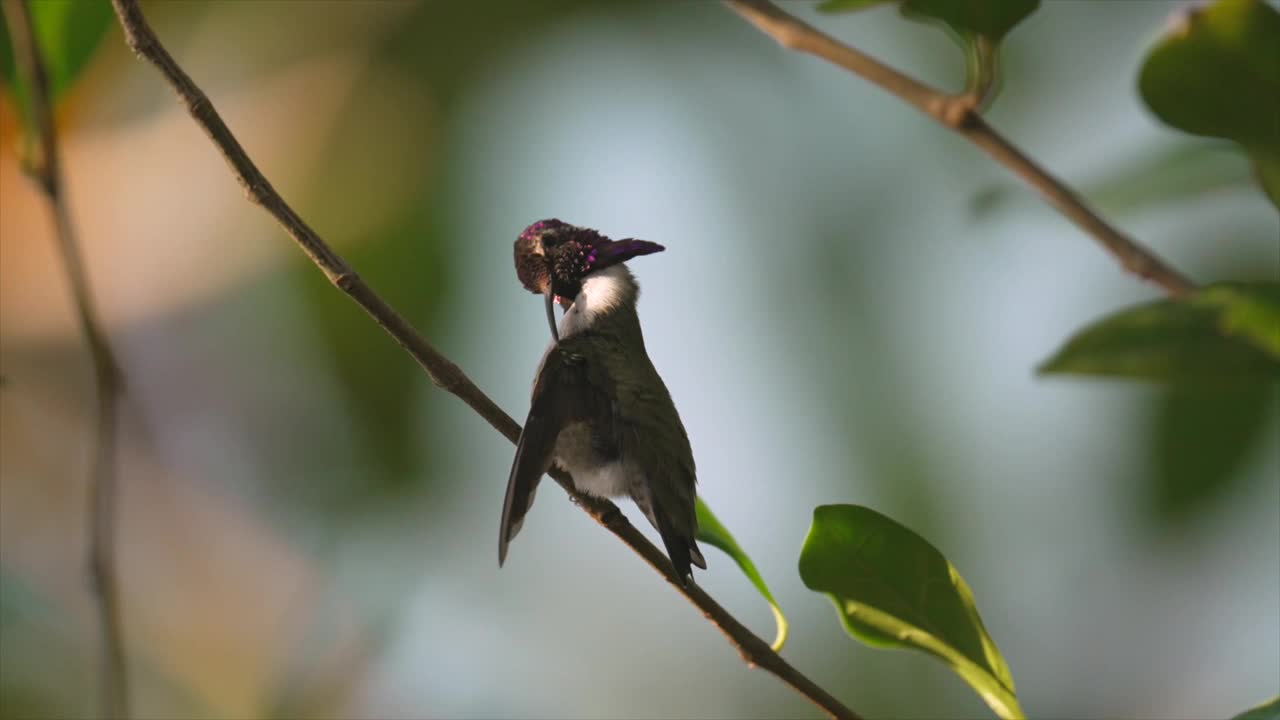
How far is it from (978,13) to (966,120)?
183 mm

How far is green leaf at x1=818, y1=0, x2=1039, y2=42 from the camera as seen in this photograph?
3.10 ft

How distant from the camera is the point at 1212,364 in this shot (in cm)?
69

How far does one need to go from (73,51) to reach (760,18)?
3.70 feet

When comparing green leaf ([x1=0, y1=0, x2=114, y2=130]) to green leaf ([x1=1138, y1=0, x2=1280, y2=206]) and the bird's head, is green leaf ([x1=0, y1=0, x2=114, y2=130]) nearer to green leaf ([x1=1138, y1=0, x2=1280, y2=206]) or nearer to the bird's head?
the bird's head

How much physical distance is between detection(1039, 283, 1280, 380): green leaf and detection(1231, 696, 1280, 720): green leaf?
322 mm

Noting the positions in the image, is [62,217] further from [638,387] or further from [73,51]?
[638,387]

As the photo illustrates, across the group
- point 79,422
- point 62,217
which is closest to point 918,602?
point 62,217

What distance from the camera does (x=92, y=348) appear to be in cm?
147

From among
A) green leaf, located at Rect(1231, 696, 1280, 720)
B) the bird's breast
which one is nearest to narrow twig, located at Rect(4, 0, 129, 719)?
the bird's breast

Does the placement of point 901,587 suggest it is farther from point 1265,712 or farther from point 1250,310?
point 1250,310

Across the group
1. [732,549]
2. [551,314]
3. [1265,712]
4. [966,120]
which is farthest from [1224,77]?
[551,314]

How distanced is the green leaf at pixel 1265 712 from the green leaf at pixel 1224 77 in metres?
0.39

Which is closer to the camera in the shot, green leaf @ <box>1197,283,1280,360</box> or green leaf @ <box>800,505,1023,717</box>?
green leaf @ <box>1197,283,1280,360</box>

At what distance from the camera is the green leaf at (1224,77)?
75 cm
